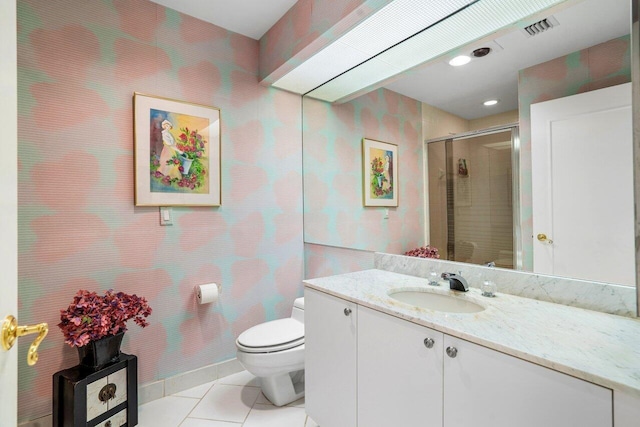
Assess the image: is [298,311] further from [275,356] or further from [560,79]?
[560,79]

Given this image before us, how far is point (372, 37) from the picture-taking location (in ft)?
5.82

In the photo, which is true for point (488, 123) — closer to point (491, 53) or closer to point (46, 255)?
point (491, 53)

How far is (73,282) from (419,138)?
A: 2.13 m

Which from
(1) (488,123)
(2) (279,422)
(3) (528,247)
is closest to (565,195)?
(3) (528,247)

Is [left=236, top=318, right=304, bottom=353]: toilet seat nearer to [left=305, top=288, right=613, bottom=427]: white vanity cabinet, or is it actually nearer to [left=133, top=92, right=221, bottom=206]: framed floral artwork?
[left=305, top=288, right=613, bottom=427]: white vanity cabinet

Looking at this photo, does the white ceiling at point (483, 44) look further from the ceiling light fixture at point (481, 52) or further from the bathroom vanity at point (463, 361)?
the bathroom vanity at point (463, 361)

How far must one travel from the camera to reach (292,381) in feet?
6.74

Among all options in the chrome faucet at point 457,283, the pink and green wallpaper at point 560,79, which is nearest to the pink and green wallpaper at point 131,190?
the chrome faucet at point 457,283

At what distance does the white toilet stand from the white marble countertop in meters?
0.63

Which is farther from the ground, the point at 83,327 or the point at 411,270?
the point at 411,270

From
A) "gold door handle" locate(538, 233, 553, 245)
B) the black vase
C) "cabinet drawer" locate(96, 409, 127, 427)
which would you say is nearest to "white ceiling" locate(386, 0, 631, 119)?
"gold door handle" locate(538, 233, 553, 245)

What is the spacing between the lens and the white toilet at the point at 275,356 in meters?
1.77

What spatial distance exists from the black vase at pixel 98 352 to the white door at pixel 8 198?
3.29 feet

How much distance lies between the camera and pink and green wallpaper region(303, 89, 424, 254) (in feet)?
6.00
